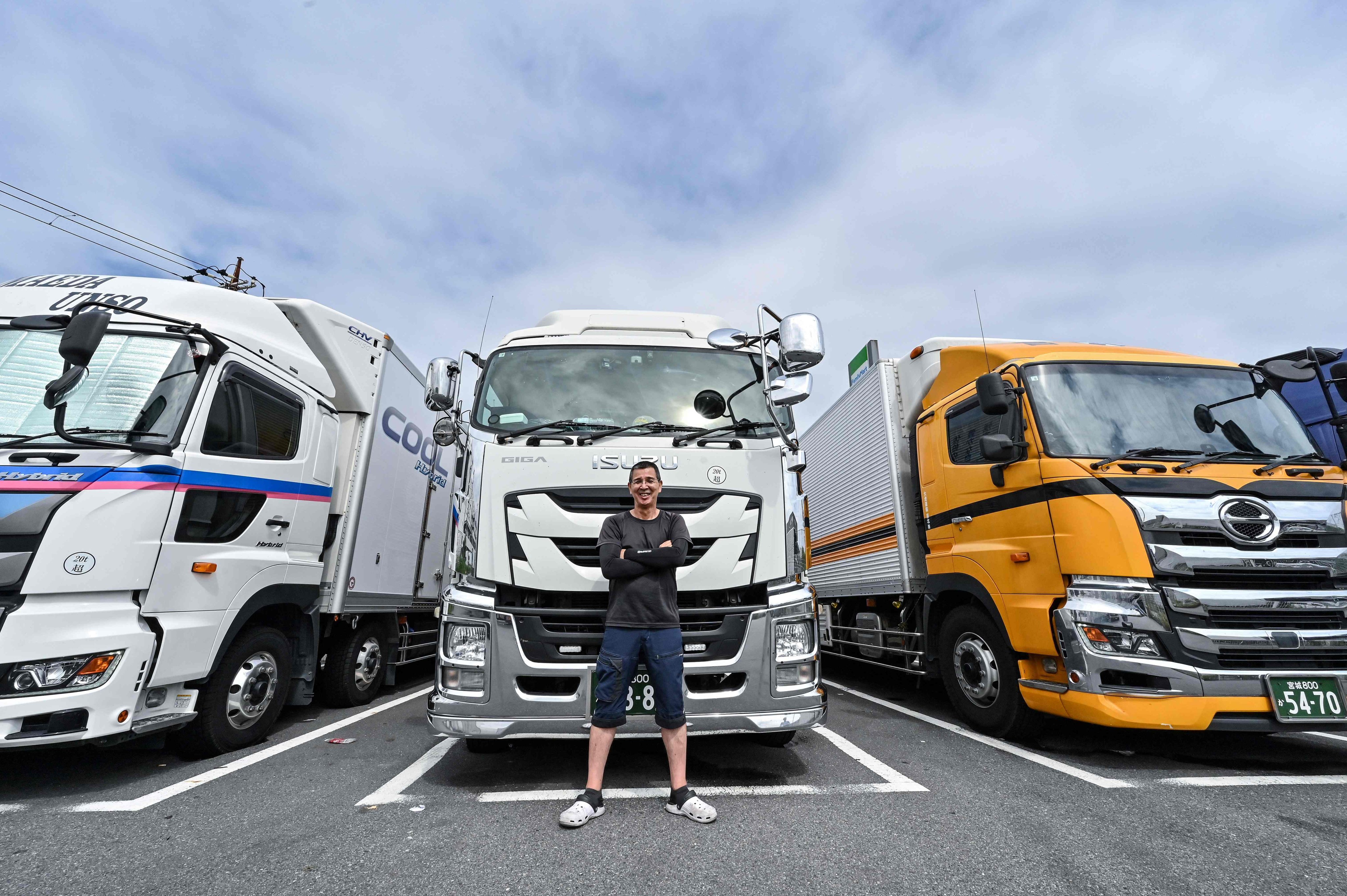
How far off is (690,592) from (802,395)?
1.46 metres

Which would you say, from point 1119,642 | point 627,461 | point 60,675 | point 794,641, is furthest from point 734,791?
point 60,675

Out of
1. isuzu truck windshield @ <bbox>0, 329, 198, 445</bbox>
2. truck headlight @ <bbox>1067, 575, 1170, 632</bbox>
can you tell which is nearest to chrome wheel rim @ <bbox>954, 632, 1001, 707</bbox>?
truck headlight @ <bbox>1067, 575, 1170, 632</bbox>

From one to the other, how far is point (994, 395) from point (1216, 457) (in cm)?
140

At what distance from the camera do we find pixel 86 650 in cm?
344

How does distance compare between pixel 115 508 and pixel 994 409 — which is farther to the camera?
pixel 994 409

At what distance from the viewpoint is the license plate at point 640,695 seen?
11.5 ft

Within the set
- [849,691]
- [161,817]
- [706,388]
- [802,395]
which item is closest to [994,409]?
[802,395]

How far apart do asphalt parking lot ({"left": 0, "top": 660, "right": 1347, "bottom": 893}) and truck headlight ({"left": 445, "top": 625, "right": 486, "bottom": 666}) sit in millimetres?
722

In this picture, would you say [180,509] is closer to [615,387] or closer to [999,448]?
[615,387]

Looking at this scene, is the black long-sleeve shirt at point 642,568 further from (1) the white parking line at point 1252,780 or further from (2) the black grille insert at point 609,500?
(1) the white parking line at point 1252,780

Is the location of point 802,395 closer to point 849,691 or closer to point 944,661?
point 944,661

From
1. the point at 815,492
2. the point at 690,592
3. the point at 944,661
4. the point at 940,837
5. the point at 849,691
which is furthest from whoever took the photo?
the point at 815,492

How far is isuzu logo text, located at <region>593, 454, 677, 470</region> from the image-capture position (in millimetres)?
3791

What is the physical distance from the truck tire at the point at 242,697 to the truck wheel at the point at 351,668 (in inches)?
32.8
